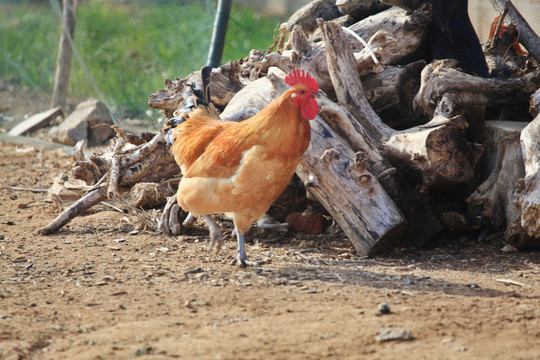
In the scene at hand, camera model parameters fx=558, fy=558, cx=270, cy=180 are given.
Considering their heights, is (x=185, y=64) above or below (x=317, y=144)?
above

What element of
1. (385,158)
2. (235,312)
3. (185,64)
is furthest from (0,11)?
(235,312)

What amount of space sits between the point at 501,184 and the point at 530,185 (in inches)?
23.1

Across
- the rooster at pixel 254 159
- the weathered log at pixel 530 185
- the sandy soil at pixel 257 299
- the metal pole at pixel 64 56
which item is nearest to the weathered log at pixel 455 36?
the weathered log at pixel 530 185

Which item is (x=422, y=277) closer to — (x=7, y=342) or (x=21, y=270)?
(x=7, y=342)

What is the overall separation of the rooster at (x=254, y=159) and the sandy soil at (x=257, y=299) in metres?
0.50

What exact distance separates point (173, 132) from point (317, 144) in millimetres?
1213

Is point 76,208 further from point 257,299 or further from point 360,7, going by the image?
point 360,7

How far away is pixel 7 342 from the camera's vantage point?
287cm

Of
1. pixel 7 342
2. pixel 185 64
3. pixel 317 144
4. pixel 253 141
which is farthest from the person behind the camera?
pixel 185 64

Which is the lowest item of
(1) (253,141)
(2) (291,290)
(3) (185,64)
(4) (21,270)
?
(2) (291,290)

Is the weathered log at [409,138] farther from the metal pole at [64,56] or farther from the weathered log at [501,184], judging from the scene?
the metal pole at [64,56]

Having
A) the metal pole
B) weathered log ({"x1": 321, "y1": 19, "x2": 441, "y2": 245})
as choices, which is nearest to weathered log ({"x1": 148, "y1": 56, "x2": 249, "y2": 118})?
weathered log ({"x1": 321, "y1": 19, "x2": 441, "y2": 245})

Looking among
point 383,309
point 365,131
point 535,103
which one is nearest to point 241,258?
point 383,309

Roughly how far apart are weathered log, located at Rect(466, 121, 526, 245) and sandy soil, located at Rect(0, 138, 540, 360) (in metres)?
0.20
